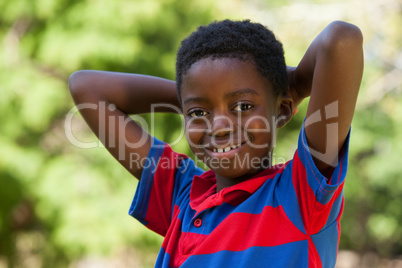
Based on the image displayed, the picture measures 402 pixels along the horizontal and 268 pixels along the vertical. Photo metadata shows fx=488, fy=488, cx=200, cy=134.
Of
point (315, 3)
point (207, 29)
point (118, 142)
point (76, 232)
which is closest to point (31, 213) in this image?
point (76, 232)

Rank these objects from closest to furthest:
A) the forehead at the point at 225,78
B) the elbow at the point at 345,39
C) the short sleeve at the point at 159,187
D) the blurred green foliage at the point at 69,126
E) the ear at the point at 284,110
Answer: the elbow at the point at 345,39 → the forehead at the point at 225,78 → the ear at the point at 284,110 → the short sleeve at the point at 159,187 → the blurred green foliage at the point at 69,126

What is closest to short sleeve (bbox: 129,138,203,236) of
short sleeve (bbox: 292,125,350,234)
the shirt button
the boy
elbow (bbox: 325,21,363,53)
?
the boy

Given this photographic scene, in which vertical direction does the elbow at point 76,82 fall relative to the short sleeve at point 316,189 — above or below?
above

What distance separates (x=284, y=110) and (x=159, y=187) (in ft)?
1.56

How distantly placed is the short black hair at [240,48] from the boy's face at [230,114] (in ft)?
0.08

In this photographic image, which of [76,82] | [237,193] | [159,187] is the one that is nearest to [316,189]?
[237,193]

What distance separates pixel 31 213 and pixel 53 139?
39.8 inches

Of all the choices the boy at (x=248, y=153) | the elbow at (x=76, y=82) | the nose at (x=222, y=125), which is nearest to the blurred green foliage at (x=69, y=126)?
the elbow at (x=76, y=82)

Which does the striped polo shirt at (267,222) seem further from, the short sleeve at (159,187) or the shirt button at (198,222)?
the short sleeve at (159,187)

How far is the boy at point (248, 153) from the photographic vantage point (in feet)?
3.83

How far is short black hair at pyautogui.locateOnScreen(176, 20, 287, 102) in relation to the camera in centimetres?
135

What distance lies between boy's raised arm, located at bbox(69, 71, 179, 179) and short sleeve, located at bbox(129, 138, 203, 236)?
4cm

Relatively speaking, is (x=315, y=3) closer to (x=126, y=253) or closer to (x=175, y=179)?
(x=126, y=253)

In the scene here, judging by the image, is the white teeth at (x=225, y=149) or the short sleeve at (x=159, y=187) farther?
the short sleeve at (x=159, y=187)
